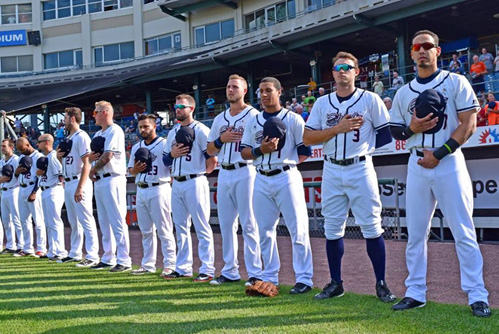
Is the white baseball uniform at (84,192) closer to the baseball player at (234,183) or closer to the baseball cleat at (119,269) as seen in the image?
the baseball cleat at (119,269)

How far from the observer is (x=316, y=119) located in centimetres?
581

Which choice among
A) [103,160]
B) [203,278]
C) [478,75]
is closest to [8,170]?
[103,160]

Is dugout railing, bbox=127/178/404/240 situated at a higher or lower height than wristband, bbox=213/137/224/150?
lower

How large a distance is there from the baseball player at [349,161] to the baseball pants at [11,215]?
807cm

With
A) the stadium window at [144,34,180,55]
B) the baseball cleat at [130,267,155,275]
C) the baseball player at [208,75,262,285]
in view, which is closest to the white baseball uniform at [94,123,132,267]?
the baseball cleat at [130,267,155,275]

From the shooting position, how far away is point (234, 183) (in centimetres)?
671

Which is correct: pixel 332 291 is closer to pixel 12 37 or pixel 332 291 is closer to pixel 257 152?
pixel 257 152

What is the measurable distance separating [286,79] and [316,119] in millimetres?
25249

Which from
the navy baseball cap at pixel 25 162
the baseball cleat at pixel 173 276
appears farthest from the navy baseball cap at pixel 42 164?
the baseball cleat at pixel 173 276

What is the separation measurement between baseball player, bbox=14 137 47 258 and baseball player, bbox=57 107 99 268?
1.87 metres

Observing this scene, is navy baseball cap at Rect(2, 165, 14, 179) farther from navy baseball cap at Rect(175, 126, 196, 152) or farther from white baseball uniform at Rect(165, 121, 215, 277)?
navy baseball cap at Rect(175, 126, 196, 152)

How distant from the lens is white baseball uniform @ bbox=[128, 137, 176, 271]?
26.1 feet

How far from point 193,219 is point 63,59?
34896 mm

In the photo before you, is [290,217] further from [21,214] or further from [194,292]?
[21,214]
